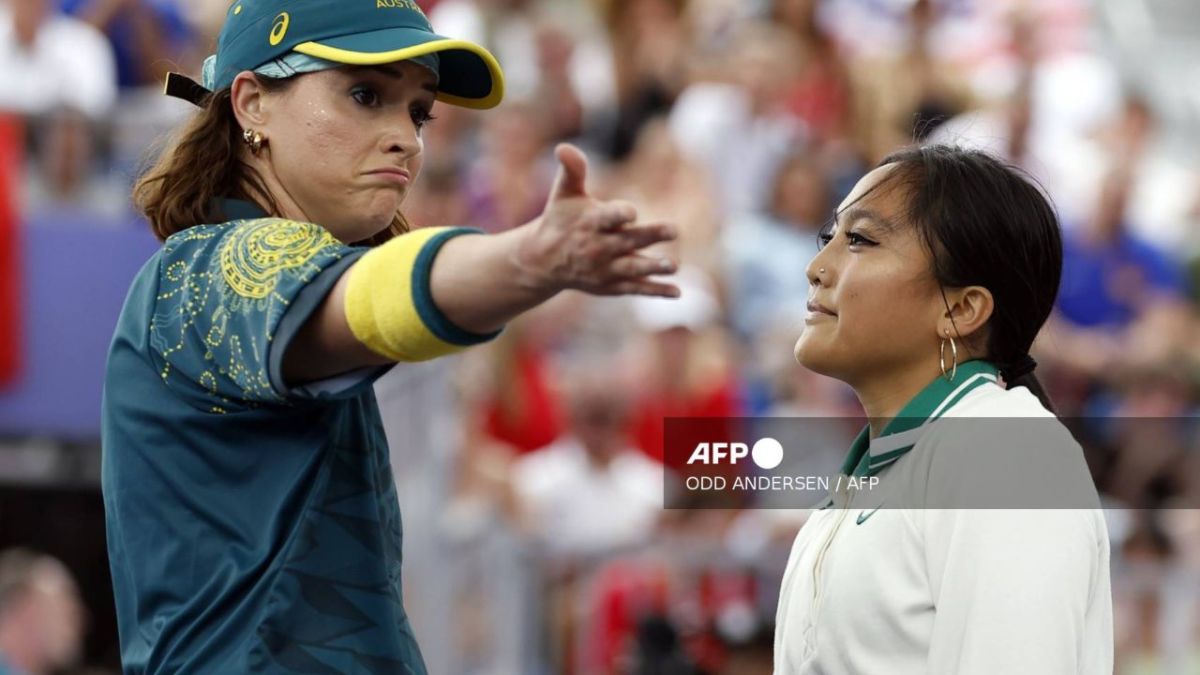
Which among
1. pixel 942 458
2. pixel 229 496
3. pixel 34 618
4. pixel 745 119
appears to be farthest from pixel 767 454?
pixel 745 119

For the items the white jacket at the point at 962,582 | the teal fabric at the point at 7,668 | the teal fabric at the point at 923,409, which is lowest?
the teal fabric at the point at 7,668

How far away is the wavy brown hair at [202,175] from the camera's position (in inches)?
109

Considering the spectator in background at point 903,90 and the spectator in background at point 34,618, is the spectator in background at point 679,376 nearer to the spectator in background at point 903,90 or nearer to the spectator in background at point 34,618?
the spectator in background at point 903,90

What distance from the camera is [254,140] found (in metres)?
2.81

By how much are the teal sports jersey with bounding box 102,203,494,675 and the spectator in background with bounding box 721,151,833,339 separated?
17.7ft

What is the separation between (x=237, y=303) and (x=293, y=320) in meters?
0.11

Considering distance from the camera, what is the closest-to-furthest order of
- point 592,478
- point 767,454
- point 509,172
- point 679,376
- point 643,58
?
point 767,454 < point 592,478 < point 679,376 < point 509,172 < point 643,58

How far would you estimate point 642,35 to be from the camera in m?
9.46

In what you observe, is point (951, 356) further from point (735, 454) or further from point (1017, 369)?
point (735, 454)

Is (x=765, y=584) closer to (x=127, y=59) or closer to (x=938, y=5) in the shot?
(x=127, y=59)

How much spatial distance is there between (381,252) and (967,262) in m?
1.05

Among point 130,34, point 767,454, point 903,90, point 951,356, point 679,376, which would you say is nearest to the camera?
point 951,356

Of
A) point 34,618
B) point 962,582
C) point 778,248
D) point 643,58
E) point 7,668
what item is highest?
point 643,58

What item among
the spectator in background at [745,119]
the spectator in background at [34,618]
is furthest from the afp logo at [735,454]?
the spectator in background at [745,119]
